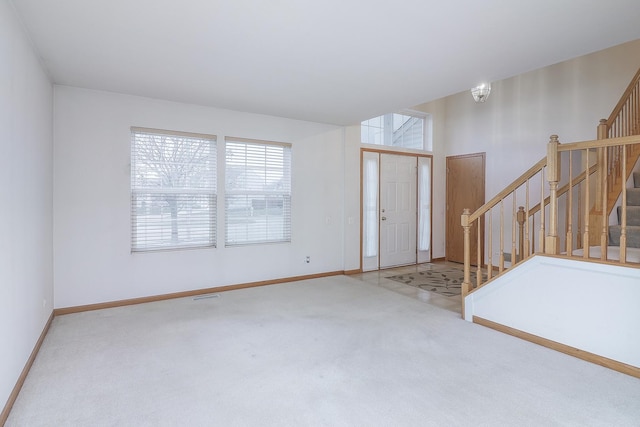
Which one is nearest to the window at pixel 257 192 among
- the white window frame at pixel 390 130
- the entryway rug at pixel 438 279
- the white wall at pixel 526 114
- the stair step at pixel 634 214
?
the white window frame at pixel 390 130

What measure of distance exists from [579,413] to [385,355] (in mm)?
1240

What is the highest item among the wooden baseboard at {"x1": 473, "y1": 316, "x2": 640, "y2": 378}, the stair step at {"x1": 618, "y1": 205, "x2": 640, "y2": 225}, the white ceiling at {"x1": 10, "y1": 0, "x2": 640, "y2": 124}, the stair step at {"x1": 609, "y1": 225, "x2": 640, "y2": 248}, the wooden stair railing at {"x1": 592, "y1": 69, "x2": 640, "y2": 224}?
the white ceiling at {"x1": 10, "y1": 0, "x2": 640, "y2": 124}

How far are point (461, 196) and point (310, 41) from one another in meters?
4.96

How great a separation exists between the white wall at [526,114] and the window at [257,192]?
3174mm

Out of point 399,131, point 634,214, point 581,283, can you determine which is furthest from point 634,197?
Answer: point 399,131

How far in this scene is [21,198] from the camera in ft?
7.95

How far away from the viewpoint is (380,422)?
194 centimetres

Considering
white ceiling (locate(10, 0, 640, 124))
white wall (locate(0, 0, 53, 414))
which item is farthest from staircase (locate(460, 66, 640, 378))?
white wall (locate(0, 0, 53, 414))

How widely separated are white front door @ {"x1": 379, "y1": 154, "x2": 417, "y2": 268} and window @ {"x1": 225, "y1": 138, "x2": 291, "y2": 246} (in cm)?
187

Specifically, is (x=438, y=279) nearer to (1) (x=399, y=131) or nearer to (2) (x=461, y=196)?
(2) (x=461, y=196)

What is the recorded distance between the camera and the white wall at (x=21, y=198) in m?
2.04

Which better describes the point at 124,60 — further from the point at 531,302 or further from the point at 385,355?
the point at 531,302

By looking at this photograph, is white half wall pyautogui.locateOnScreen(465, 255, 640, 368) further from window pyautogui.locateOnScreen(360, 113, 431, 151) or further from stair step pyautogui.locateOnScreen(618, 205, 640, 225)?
window pyautogui.locateOnScreen(360, 113, 431, 151)

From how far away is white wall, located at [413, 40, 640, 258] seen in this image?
15.6 ft
